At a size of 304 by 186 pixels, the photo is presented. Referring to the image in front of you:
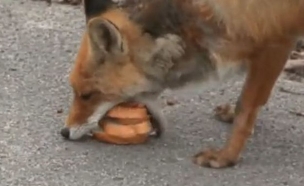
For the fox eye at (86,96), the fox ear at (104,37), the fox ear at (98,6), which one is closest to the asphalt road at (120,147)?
the fox eye at (86,96)

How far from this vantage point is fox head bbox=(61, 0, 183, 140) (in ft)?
17.2

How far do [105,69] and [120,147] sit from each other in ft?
1.69

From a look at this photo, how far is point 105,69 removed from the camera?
537 centimetres

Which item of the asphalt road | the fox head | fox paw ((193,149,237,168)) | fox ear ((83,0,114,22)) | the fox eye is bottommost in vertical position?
the asphalt road

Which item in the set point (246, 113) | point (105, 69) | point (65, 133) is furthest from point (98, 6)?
point (246, 113)

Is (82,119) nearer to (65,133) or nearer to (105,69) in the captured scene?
(65,133)

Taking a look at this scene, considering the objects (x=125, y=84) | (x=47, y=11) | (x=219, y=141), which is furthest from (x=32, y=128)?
(x=47, y=11)

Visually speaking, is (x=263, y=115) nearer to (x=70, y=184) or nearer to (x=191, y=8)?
(x=191, y=8)

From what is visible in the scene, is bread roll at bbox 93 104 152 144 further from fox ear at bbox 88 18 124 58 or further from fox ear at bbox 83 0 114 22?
fox ear at bbox 83 0 114 22

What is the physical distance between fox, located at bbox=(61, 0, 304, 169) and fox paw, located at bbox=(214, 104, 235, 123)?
50 cm

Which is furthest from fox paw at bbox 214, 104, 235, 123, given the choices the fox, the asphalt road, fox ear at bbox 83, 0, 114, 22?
fox ear at bbox 83, 0, 114, 22

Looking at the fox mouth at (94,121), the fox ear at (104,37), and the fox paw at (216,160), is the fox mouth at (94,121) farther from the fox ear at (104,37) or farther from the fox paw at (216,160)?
the fox paw at (216,160)

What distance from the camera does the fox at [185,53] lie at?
512cm

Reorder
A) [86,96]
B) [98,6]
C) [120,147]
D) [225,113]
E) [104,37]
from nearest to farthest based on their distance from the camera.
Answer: [104,37] → [98,6] → [86,96] → [120,147] → [225,113]
